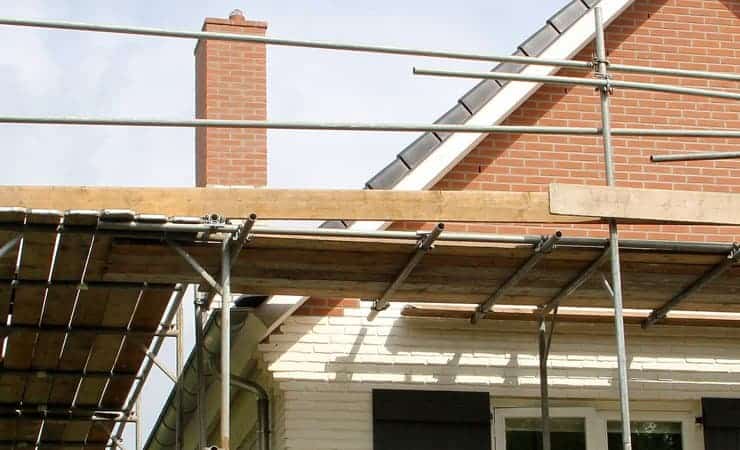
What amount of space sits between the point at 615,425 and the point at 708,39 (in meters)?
3.61

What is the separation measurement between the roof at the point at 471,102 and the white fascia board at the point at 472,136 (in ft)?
0.12

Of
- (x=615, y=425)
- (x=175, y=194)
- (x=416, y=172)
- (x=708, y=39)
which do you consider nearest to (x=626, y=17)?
(x=708, y=39)

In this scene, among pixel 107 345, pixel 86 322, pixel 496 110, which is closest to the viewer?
pixel 86 322

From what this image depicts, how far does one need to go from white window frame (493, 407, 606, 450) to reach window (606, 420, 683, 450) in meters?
0.13

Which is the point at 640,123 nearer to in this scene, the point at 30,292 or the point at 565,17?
the point at 565,17

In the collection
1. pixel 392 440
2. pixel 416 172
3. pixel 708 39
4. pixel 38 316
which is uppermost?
pixel 708 39

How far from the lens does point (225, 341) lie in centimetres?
945

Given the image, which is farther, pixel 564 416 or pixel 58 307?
pixel 564 416

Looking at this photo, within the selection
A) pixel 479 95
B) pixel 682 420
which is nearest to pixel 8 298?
pixel 479 95

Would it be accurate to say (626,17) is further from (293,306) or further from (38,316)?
(38,316)

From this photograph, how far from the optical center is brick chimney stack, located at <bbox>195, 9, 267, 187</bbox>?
47.5 ft

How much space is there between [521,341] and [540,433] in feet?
2.37

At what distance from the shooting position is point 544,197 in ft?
33.2

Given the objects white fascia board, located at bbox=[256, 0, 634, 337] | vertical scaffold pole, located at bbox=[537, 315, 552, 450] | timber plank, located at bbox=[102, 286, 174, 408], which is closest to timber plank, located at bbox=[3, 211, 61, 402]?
timber plank, located at bbox=[102, 286, 174, 408]
